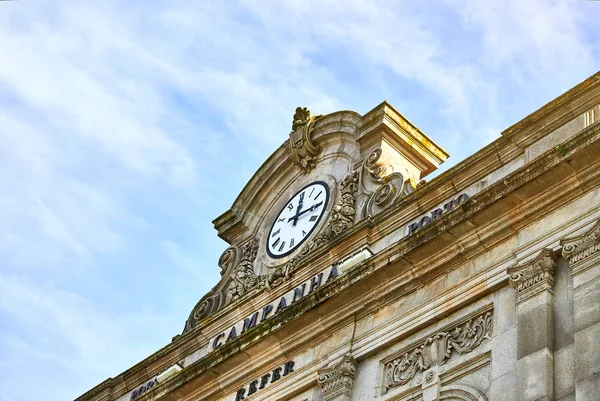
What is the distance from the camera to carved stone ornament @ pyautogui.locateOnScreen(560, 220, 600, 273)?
17.8 meters

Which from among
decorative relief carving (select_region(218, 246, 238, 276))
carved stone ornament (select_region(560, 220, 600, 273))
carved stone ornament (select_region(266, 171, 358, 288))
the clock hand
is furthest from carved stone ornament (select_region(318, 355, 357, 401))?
decorative relief carving (select_region(218, 246, 238, 276))

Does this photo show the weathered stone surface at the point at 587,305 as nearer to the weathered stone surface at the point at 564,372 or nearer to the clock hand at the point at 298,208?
the weathered stone surface at the point at 564,372

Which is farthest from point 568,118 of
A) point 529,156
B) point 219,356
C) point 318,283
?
point 219,356

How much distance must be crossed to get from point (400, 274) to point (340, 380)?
5.94 feet

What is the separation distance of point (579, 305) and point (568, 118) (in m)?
4.00

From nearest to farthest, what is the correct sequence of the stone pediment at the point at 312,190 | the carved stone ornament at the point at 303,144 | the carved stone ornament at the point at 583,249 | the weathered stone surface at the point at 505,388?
the weathered stone surface at the point at 505,388, the carved stone ornament at the point at 583,249, the stone pediment at the point at 312,190, the carved stone ornament at the point at 303,144

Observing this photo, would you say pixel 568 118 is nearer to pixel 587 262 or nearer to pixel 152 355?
pixel 587 262

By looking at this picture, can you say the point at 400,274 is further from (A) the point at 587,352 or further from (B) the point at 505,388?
(A) the point at 587,352

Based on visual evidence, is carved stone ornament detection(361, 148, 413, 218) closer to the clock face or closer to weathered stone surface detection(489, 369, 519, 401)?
the clock face

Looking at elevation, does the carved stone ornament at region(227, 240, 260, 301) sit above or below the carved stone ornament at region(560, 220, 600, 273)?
above

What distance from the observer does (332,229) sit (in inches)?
926

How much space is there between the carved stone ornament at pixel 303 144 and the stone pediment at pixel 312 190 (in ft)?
0.06

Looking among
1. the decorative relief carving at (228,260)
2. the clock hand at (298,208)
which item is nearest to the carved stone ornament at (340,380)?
the clock hand at (298,208)

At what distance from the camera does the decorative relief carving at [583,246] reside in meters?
17.9
